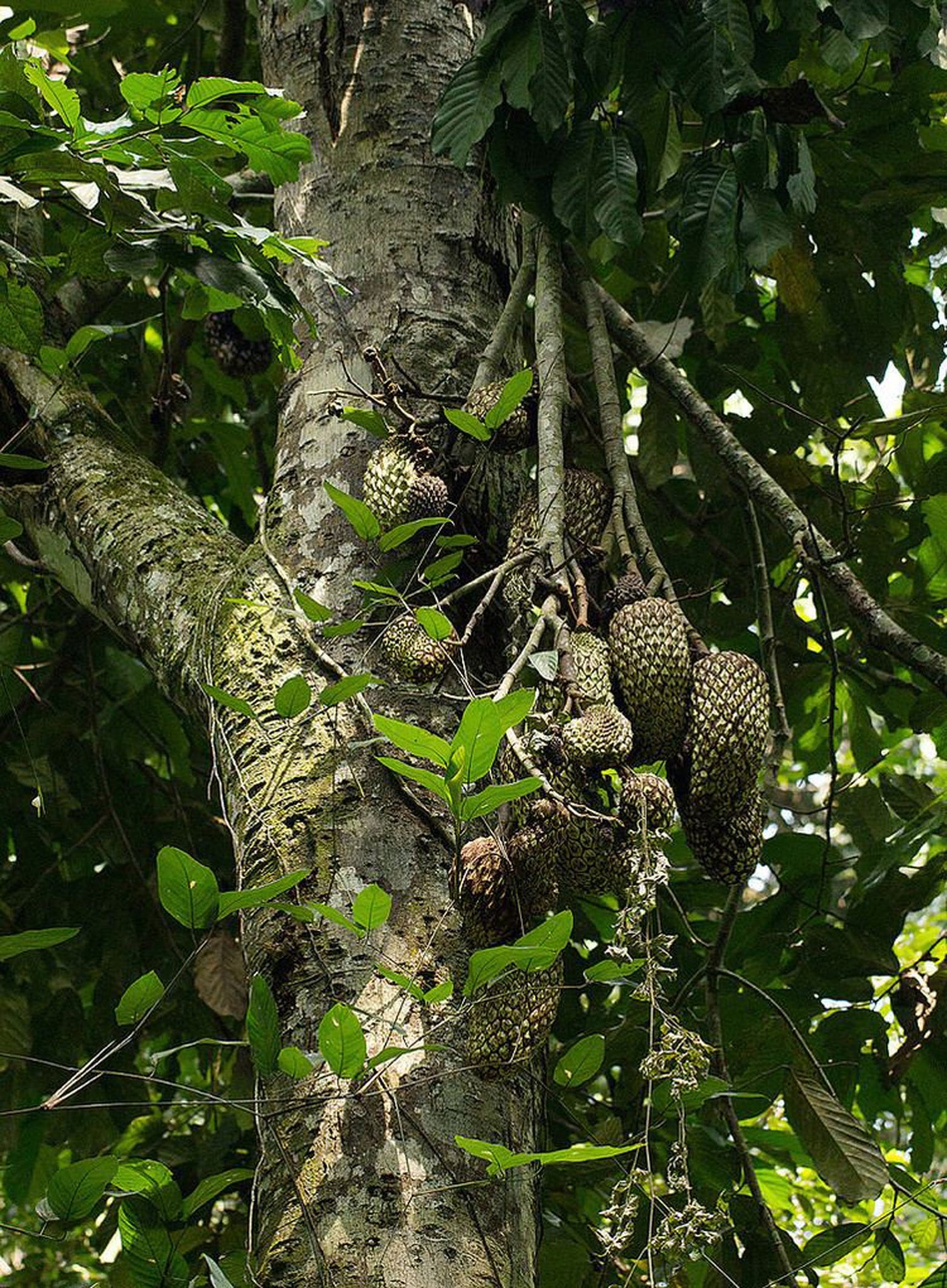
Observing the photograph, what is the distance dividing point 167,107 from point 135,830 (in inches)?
75.5

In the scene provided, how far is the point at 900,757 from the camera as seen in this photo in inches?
238

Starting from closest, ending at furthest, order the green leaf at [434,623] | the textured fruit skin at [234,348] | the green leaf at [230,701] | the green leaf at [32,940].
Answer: the green leaf at [32,940] < the green leaf at [434,623] < the green leaf at [230,701] < the textured fruit skin at [234,348]

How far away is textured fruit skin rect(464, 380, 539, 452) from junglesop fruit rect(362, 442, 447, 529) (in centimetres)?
9

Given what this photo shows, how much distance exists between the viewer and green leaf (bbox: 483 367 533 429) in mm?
1408

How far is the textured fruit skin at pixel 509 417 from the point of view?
5.05ft

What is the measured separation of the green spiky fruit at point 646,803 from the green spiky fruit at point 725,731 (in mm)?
145

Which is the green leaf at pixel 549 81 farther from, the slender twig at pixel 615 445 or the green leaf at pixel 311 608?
the green leaf at pixel 311 608

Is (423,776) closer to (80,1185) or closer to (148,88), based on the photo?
(80,1185)

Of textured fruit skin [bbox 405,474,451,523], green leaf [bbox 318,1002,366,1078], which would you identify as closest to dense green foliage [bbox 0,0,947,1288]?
green leaf [bbox 318,1002,366,1078]

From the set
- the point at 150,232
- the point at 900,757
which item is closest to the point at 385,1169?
the point at 150,232

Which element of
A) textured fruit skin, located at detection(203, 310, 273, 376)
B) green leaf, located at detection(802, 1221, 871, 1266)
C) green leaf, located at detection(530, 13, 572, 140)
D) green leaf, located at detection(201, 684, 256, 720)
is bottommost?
green leaf, located at detection(802, 1221, 871, 1266)

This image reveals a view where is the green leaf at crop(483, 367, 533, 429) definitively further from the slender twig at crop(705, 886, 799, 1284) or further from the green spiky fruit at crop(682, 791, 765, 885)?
the slender twig at crop(705, 886, 799, 1284)

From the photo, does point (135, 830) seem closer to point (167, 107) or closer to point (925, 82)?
point (167, 107)

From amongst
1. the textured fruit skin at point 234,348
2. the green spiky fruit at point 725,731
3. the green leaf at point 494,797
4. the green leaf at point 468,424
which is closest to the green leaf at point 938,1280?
the green spiky fruit at point 725,731
